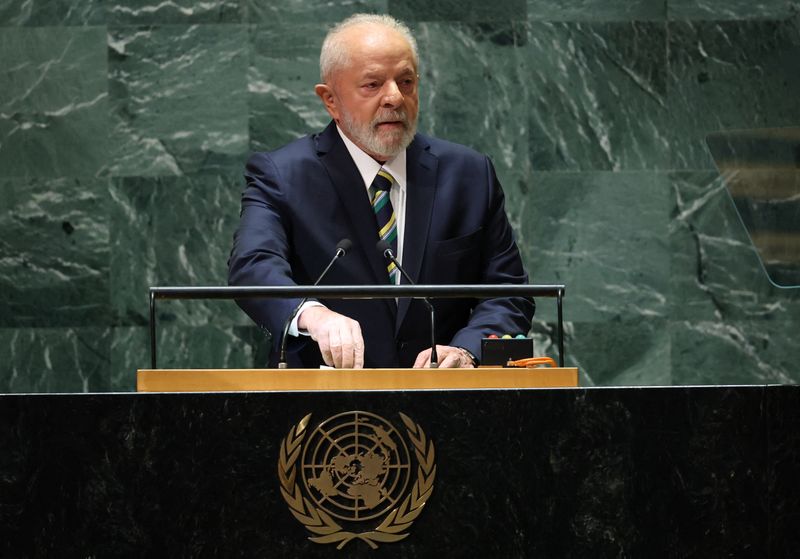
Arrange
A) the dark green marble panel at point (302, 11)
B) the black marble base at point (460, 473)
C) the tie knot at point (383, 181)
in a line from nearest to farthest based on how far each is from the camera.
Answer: the black marble base at point (460, 473), the tie knot at point (383, 181), the dark green marble panel at point (302, 11)

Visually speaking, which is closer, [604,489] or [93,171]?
[604,489]

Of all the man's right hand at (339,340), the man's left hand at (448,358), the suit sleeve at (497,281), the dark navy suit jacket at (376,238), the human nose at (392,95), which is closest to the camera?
the man's right hand at (339,340)

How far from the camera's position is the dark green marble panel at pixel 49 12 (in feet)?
19.0

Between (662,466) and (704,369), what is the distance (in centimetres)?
337

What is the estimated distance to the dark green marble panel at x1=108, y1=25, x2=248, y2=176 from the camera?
5762 millimetres

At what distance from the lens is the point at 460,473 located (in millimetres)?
2545

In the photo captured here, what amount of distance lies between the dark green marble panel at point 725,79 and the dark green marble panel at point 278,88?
5.36 feet

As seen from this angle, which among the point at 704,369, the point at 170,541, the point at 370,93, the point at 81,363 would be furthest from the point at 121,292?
the point at 170,541

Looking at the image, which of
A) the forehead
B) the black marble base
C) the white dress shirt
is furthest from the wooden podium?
the forehead

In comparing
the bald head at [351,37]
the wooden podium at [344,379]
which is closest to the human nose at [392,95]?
the bald head at [351,37]

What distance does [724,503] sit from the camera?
2527 mm

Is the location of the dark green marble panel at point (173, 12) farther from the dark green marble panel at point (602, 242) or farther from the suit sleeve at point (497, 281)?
the suit sleeve at point (497, 281)

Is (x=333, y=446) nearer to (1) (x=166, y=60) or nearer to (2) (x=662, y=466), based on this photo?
(2) (x=662, y=466)

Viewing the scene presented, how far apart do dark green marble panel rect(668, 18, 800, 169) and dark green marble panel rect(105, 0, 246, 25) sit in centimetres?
199
